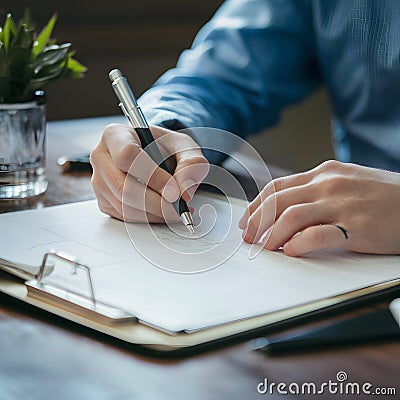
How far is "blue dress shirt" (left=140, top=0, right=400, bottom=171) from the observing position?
1.37 meters

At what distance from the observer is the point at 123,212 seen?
0.95m

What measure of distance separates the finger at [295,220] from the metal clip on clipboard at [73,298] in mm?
198

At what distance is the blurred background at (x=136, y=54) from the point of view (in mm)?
2342

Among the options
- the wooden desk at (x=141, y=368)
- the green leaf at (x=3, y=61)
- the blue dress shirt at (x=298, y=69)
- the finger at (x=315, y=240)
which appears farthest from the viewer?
the blue dress shirt at (x=298, y=69)

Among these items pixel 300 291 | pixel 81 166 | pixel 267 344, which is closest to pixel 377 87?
pixel 81 166

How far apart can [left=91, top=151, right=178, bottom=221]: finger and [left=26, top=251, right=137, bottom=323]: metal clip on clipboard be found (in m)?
0.17

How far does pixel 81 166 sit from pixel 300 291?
0.60 meters

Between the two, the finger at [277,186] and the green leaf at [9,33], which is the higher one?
the green leaf at [9,33]

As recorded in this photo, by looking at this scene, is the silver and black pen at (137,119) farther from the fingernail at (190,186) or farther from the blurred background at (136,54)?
the blurred background at (136,54)

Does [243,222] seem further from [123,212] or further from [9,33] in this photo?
[9,33]

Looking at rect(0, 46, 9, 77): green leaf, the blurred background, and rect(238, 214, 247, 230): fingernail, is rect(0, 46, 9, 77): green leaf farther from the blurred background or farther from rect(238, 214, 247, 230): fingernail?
the blurred background

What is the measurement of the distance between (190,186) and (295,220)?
0.14m

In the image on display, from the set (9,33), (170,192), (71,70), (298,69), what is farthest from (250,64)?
(170,192)

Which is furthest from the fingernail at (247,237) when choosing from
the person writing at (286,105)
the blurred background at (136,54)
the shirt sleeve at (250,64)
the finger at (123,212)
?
the blurred background at (136,54)
